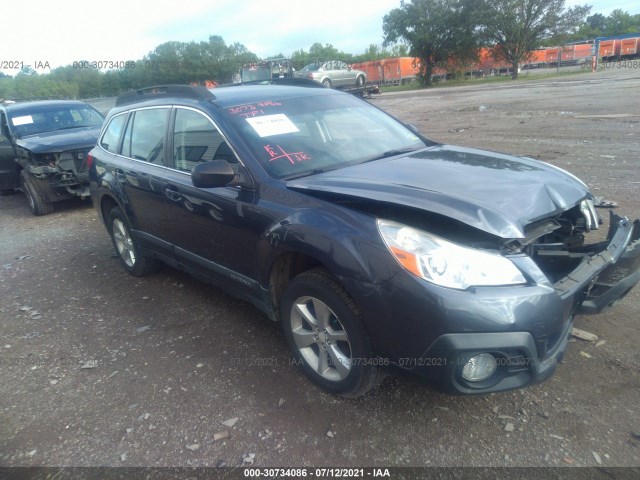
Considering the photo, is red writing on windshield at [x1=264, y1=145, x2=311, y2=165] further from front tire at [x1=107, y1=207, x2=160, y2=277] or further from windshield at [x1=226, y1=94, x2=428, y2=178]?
front tire at [x1=107, y1=207, x2=160, y2=277]

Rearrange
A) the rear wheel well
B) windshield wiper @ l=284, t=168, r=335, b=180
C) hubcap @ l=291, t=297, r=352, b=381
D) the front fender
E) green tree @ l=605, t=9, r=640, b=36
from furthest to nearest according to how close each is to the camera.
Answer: green tree @ l=605, t=9, r=640, b=36 < windshield wiper @ l=284, t=168, r=335, b=180 < the rear wheel well < hubcap @ l=291, t=297, r=352, b=381 < the front fender

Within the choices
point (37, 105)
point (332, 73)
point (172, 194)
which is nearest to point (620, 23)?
point (332, 73)

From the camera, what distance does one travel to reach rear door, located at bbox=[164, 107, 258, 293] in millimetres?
3230

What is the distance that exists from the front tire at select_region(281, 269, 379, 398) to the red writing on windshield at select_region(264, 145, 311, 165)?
87cm

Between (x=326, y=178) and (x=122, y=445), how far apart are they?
1.93m

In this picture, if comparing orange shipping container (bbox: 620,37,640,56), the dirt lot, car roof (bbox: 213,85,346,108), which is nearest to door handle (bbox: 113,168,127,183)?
the dirt lot

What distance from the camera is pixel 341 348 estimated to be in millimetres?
2803

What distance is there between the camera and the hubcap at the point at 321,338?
2736mm

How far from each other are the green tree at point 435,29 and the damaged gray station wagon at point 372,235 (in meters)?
36.1

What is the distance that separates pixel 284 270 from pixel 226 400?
2.88 ft

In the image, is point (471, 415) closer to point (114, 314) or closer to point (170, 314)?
point (170, 314)

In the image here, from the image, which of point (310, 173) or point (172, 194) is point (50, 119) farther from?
point (310, 173)

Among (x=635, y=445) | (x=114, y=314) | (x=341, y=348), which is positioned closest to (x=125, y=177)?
(x=114, y=314)

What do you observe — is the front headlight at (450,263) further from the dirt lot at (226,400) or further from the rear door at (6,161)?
the rear door at (6,161)
